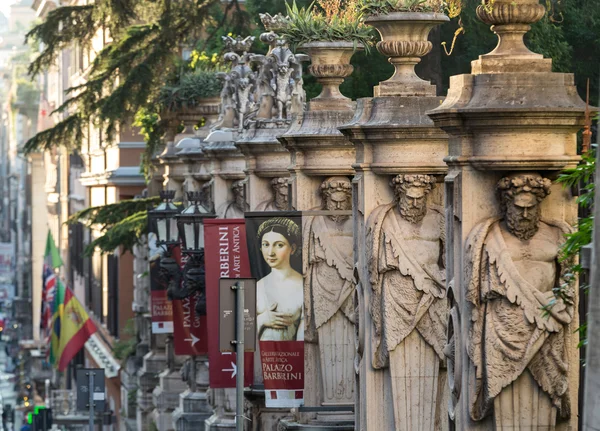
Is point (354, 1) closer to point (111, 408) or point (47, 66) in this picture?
point (47, 66)

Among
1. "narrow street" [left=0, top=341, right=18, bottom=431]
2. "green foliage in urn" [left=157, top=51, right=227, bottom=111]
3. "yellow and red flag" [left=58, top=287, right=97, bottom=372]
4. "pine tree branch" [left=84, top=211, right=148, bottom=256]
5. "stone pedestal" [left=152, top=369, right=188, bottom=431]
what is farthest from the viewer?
"narrow street" [left=0, top=341, right=18, bottom=431]

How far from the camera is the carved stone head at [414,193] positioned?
1287cm

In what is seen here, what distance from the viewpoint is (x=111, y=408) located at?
174 ft

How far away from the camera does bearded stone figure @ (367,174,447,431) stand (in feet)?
42.3

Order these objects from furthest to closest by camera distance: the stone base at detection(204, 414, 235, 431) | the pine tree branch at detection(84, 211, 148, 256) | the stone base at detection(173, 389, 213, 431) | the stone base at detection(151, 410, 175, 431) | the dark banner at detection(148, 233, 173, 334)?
the pine tree branch at detection(84, 211, 148, 256) < the stone base at detection(151, 410, 175, 431) < the dark banner at detection(148, 233, 173, 334) < the stone base at detection(173, 389, 213, 431) < the stone base at detection(204, 414, 235, 431)

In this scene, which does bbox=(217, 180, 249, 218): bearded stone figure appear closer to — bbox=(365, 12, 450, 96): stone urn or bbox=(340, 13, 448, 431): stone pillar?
bbox=(365, 12, 450, 96): stone urn

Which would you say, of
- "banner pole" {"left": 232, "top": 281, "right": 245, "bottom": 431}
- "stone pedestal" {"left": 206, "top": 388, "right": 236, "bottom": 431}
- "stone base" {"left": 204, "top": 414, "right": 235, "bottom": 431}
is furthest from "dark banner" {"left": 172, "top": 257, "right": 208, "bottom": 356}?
"banner pole" {"left": 232, "top": 281, "right": 245, "bottom": 431}

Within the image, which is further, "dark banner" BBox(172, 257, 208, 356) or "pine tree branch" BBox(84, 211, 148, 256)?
"pine tree branch" BBox(84, 211, 148, 256)

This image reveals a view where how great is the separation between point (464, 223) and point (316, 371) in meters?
6.18

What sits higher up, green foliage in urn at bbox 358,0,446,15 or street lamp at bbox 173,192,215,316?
green foliage in urn at bbox 358,0,446,15

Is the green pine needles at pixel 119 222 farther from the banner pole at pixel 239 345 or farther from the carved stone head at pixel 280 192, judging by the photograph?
the banner pole at pixel 239 345

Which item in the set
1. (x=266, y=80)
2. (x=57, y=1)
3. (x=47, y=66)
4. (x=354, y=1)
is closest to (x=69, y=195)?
(x=57, y=1)

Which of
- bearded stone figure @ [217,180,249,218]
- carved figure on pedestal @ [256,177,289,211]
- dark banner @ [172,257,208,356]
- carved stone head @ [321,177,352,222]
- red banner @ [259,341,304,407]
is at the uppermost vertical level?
bearded stone figure @ [217,180,249,218]

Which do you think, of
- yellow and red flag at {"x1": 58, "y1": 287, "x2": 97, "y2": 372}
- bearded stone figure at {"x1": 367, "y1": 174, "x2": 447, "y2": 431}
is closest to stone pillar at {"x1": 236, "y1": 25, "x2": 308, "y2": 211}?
bearded stone figure at {"x1": 367, "y1": 174, "x2": 447, "y2": 431}
